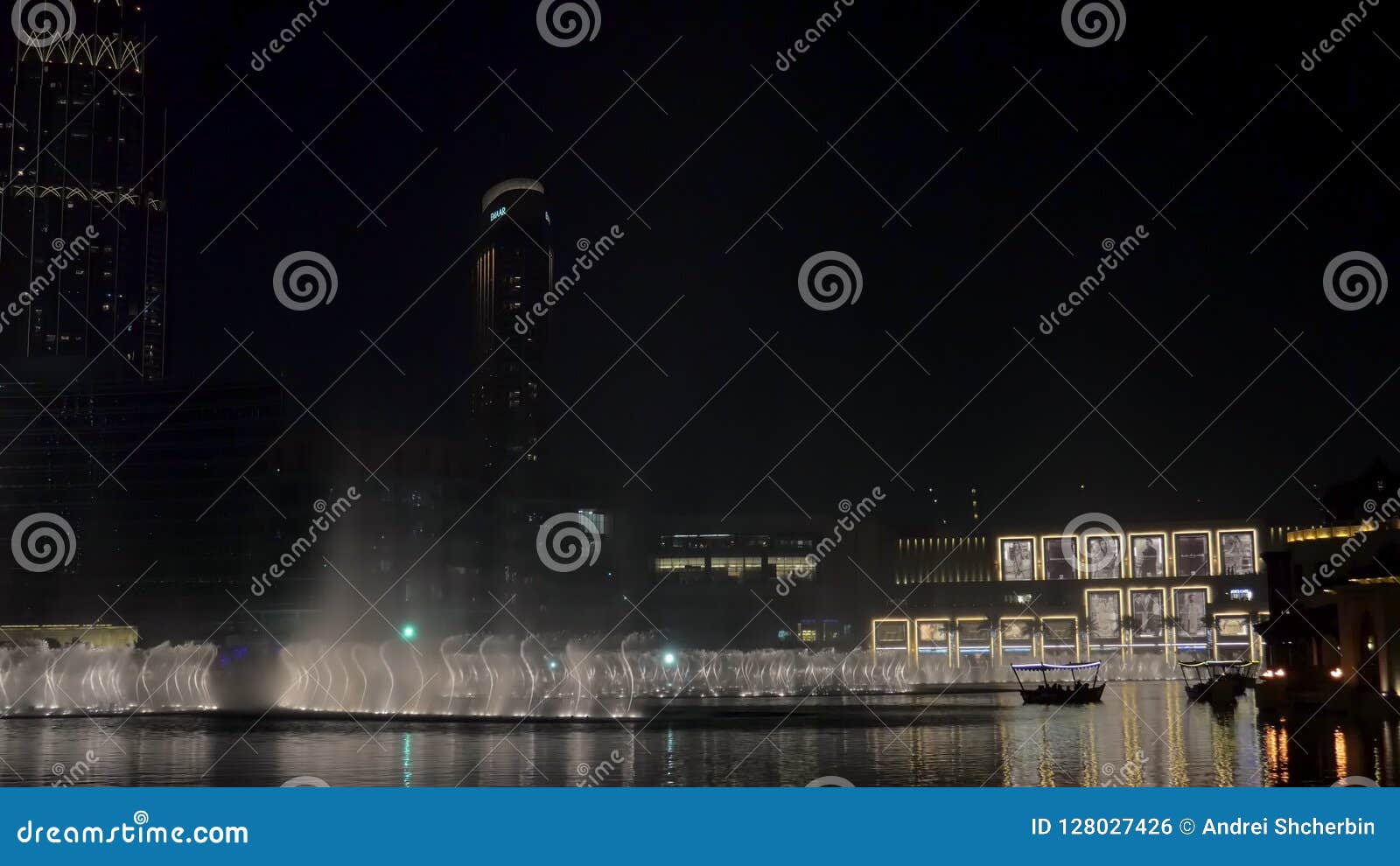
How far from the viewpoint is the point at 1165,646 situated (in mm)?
127875

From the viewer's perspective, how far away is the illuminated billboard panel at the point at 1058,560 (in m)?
135

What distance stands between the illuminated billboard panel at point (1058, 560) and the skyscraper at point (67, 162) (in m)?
112

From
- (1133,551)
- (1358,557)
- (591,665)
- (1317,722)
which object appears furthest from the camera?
(1133,551)

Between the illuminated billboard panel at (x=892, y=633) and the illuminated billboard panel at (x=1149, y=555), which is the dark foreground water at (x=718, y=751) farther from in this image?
the illuminated billboard panel at (x=892, y=633)

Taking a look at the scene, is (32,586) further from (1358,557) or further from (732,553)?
(1358,557)

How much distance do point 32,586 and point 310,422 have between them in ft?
96.8

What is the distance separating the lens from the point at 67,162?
181875 millimetres

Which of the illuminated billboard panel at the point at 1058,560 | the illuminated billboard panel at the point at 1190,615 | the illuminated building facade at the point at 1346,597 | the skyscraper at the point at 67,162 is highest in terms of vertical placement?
the skyscraper at the point at 67,162

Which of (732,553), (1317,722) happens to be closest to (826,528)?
(732,553)

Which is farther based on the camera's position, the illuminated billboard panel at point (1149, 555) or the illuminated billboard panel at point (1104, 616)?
the illuminated billboard panel at point (1104, 616)

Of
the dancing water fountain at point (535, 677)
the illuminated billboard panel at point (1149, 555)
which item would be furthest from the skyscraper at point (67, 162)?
the illuminated billboard panel at point (1149, 555)

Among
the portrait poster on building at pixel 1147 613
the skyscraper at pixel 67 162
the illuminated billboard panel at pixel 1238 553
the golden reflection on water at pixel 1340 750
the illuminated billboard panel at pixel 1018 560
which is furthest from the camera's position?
the skyscraper at pixel 67 162

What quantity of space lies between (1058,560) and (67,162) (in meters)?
137

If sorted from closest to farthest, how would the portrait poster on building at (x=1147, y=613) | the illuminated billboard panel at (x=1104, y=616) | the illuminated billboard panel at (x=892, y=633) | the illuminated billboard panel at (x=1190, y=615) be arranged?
the illuminated billboard panel at (x=1190, y=615) → the portrait poster on building at (x=1147, y=613) → the illuminated billboard panel at (x=1104, y=616) → the illuminated billboard panel at (x=892, y=633)
